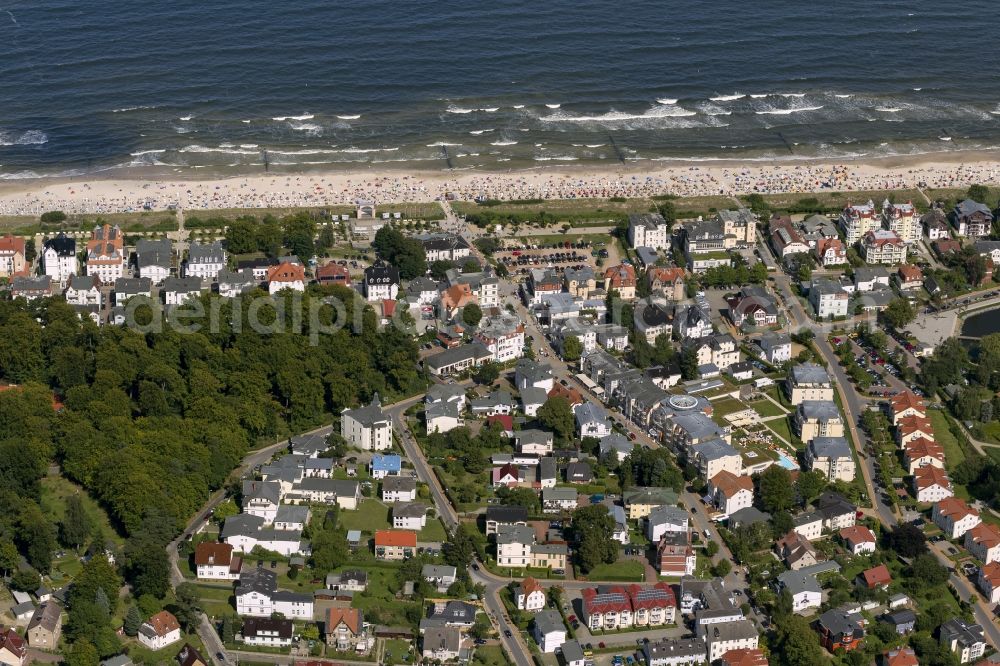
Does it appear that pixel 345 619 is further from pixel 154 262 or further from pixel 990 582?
pixel 154 262

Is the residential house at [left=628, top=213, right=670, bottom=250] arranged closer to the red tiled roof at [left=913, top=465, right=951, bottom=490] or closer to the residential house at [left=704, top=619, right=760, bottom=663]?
the red tiled roof at [left=913, top=465, right=951, bottom=490]

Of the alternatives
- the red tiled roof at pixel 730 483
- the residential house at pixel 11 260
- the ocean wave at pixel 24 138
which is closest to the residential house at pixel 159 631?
the red tiled roof at pixel 730 483

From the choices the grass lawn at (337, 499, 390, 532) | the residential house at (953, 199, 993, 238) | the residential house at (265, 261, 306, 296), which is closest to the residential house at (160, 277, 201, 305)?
the residential house at (265, 261, 306, 296)

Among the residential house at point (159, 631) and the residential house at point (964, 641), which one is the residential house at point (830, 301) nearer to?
the residential house at point (964, 641)

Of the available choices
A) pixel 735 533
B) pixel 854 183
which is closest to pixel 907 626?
pixel 735 533

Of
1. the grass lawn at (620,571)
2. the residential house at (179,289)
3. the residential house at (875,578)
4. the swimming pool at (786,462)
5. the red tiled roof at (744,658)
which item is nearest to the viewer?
the red tiled roof at (744,658)

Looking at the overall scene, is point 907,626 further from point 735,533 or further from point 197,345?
point 197,345

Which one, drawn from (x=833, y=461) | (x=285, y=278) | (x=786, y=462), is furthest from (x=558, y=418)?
(x=285, y=278)
